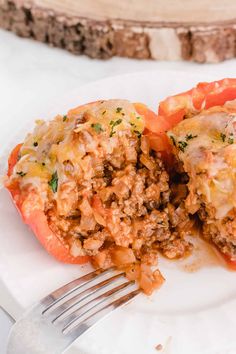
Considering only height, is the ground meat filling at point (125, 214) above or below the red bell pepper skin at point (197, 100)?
below

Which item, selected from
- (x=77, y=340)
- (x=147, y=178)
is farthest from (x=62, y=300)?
(x=147, y=178)

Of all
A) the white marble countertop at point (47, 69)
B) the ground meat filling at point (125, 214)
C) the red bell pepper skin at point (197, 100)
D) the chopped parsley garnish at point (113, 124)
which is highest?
the chopped parsley garnish at point (113, 124)

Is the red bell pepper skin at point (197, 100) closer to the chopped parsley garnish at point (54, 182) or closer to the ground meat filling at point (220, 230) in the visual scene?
the ground meat filling at point (220, 230)

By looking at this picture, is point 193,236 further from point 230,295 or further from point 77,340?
point 77,340

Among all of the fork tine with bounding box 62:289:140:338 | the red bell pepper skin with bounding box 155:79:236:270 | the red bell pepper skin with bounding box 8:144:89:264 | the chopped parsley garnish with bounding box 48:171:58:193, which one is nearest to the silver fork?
the fork tine with bounding box 62:289:140:338

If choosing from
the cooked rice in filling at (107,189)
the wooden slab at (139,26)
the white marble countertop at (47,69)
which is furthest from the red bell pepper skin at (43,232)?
the wooden slab at (139,26)

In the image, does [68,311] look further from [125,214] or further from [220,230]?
[220,230]

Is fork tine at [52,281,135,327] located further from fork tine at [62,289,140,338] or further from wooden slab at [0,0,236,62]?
wooden slab at [0,0,236,62]
